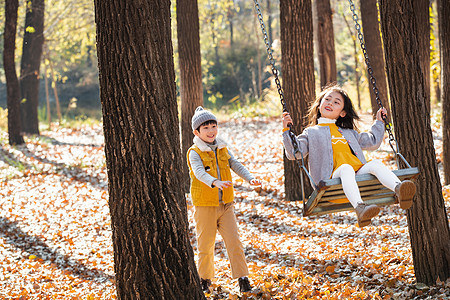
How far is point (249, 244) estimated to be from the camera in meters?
7.20

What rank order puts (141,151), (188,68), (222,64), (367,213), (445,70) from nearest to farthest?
(141,151), (367,213), (445,70), (188,68), (222,64)

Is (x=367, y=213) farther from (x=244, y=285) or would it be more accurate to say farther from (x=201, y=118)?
(x=201, y=118)

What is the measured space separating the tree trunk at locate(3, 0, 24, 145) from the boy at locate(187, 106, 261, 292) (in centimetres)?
1302

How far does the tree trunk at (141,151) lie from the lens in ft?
12.3

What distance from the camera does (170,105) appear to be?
153 inches

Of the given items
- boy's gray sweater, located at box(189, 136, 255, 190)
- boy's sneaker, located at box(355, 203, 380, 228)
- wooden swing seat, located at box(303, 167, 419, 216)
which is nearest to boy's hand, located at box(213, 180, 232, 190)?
boy's gray sweater, located at box(189, 136, 255, 190)

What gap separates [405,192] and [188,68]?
6599 millimetres

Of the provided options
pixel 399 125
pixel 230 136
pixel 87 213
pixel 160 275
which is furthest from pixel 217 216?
pixel 230 136

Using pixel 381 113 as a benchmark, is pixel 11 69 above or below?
above

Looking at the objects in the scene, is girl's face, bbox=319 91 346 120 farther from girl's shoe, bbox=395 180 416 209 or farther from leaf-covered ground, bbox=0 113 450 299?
leaf-covered ground, bbox=0 113 450 299

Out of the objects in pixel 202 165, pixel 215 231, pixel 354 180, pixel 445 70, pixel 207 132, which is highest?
pixel 445 70

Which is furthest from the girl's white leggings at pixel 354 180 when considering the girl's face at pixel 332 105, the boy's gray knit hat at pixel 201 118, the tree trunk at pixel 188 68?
the tree trunk at pixel 188 68

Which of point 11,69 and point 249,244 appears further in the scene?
point 11,69

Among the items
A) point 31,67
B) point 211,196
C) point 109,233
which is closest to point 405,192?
point 211,196
